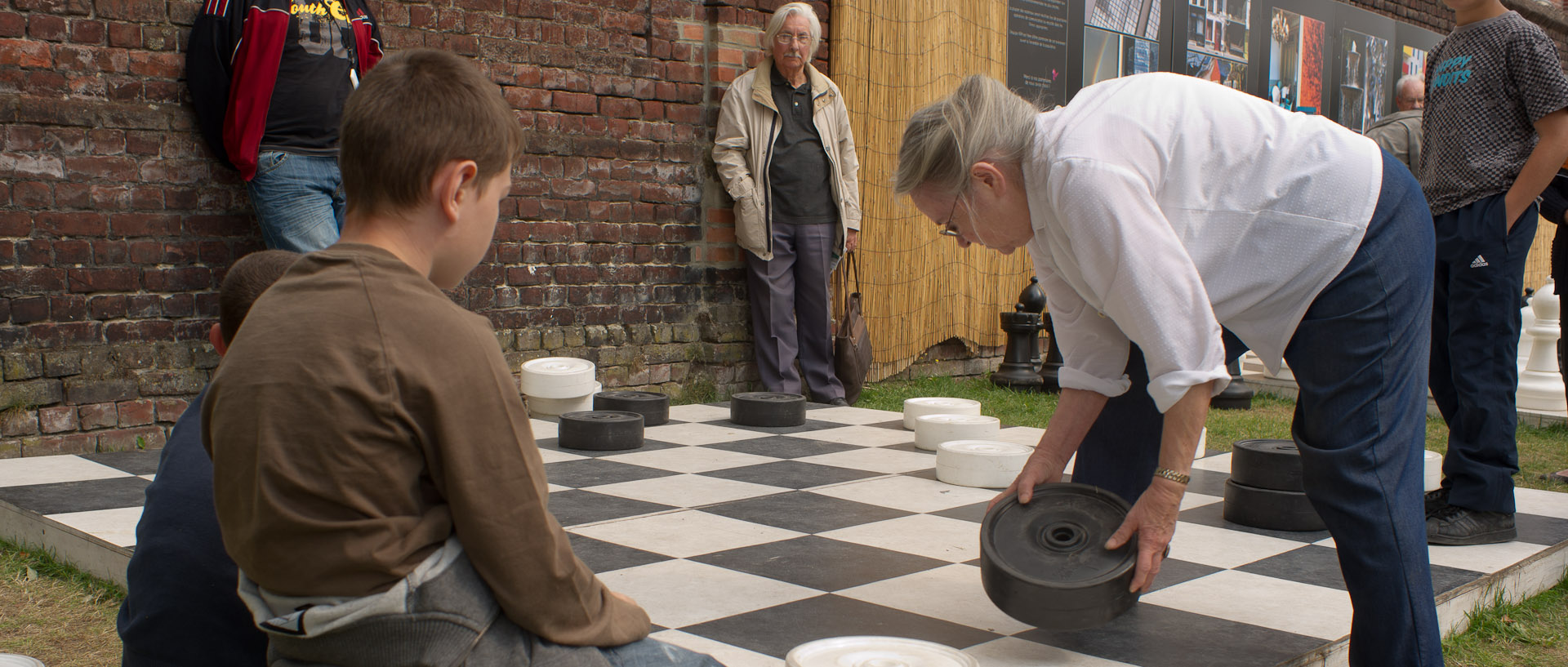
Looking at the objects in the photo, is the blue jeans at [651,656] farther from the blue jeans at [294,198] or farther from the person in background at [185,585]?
the blue jeans at [294,198]

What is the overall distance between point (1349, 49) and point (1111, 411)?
902 cm

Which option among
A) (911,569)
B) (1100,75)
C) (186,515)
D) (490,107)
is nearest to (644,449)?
(911,569)

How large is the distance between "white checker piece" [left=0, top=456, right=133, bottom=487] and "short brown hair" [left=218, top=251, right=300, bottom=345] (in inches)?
77.0

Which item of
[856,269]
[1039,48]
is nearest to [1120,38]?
[1039,48]

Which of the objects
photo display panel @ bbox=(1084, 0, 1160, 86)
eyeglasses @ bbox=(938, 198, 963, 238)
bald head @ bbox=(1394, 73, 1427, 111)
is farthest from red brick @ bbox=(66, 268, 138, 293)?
bald head @ bbox=(1394, 73, 1427, 111)

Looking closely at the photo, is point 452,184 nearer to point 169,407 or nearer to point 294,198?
point 294,198

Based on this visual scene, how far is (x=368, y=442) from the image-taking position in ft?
3.49

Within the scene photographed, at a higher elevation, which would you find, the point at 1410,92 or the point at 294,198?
the point at 1410,92

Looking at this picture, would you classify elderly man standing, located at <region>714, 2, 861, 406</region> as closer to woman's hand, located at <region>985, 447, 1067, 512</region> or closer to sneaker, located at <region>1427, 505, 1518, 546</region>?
sneaker, located at <region>1427, 505, 1518, 546</region>

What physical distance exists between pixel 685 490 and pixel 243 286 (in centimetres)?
179

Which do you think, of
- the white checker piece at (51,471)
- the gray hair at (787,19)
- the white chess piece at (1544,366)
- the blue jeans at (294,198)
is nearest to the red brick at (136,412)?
the white checker piece at (51,471)

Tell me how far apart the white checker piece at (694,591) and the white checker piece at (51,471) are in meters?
1.77

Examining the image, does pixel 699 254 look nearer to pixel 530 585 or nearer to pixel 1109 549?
pixel 1109 549

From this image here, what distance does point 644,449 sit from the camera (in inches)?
154
